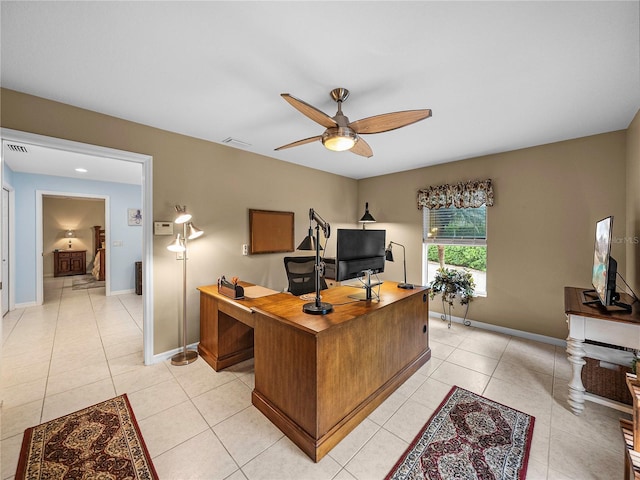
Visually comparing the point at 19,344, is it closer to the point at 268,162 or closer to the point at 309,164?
the point at 268,162

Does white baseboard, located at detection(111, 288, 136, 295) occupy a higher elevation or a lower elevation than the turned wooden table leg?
lower

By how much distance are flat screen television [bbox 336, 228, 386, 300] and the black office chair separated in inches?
47.3

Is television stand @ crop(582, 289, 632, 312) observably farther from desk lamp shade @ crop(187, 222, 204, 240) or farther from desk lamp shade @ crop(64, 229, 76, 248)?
desk lamp shade @ crop(64, 229, 76, 248)

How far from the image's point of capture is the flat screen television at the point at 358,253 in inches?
76.9

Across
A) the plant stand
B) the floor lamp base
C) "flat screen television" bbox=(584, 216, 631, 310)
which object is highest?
"flat screen television" bbox=(584, 216, 631, 310)

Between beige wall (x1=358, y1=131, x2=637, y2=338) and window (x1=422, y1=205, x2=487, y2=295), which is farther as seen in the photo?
window (x1=422, y1=205, x2=487, y2=295)

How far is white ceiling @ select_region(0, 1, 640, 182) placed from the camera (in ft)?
4.34

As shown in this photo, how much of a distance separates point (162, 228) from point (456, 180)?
399 centimetres

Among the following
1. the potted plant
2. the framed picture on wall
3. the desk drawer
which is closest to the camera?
the desk drawer

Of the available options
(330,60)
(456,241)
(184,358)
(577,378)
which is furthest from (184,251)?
(456,241)

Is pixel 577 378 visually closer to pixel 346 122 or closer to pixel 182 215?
pixel 346 122

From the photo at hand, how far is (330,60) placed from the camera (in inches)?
65.7

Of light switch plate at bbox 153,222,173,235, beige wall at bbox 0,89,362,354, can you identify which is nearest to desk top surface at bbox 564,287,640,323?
beige wall at bbox 0,89,362,354

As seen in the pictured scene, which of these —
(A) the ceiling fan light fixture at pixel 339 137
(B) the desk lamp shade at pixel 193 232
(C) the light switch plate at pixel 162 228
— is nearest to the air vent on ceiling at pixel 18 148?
(C) the light switch plate at pixel 162 228
